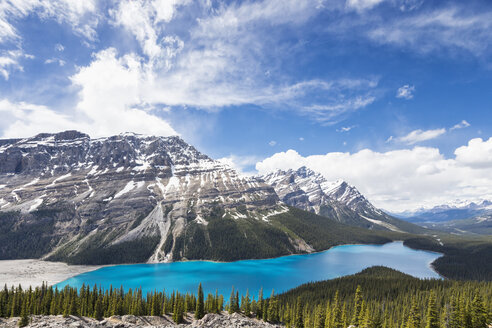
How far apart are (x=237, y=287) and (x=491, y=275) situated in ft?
605

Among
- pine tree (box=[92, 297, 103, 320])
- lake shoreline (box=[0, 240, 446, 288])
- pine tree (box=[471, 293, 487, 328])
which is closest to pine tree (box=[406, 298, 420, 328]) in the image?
pine tree (box=[471, 293, 487, 328])

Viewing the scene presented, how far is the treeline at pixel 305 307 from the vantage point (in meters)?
62.5

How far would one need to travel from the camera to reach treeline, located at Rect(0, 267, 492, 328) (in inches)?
2461

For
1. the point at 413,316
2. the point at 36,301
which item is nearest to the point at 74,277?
the point at 36,301

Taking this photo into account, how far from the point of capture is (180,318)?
69.9 m

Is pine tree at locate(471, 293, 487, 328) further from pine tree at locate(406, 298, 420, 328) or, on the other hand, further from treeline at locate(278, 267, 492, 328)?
pine tree at locate(406, 298, 420, 328)

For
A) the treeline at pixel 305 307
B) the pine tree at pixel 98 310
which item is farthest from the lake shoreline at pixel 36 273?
the pine tree at pixel 98 310

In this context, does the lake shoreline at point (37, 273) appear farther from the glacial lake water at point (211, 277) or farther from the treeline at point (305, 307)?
the treeline at point (305, 307)

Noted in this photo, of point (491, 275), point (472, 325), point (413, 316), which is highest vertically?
point (413, 316)

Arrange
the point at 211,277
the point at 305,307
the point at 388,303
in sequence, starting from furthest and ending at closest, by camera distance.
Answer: the point at 211,277 → the point at 388,303 → the point at 305,307

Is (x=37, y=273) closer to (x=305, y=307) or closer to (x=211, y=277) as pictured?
(x=211, y=277)

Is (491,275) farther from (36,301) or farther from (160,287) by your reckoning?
(36,301)

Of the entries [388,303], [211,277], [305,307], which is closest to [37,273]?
[211,277]

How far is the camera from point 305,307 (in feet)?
286
